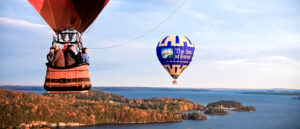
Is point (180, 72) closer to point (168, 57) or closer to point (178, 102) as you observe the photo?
point (168, 57)

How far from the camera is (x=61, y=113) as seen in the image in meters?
124

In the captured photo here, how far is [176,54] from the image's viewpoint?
39.9 meters

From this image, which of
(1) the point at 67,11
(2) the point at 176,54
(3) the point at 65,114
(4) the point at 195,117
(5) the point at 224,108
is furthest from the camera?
(5) the point at 224,108

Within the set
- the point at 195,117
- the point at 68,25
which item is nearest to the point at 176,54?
the point at 68,25

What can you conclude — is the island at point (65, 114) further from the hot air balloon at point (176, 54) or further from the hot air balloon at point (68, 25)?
the hot air balloon at point (68, 25)

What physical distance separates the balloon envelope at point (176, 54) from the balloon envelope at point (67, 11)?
2682cm

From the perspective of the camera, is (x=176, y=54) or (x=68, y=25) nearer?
(x=68, y=25)

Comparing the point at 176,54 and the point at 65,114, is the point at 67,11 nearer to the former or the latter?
the point at 176,54

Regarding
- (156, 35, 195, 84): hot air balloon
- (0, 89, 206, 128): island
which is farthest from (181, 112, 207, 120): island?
(156, 35, 195, 84): hot air balloon

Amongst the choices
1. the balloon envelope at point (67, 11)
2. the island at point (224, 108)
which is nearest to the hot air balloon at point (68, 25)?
the balloon envelope at point (67, 11)

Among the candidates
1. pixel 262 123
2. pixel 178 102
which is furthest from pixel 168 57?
pixel 178 102

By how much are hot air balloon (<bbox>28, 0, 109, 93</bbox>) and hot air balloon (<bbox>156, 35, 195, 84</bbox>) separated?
2673 cm

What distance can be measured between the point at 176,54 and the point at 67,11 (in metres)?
27.6

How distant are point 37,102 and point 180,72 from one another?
104 meters
